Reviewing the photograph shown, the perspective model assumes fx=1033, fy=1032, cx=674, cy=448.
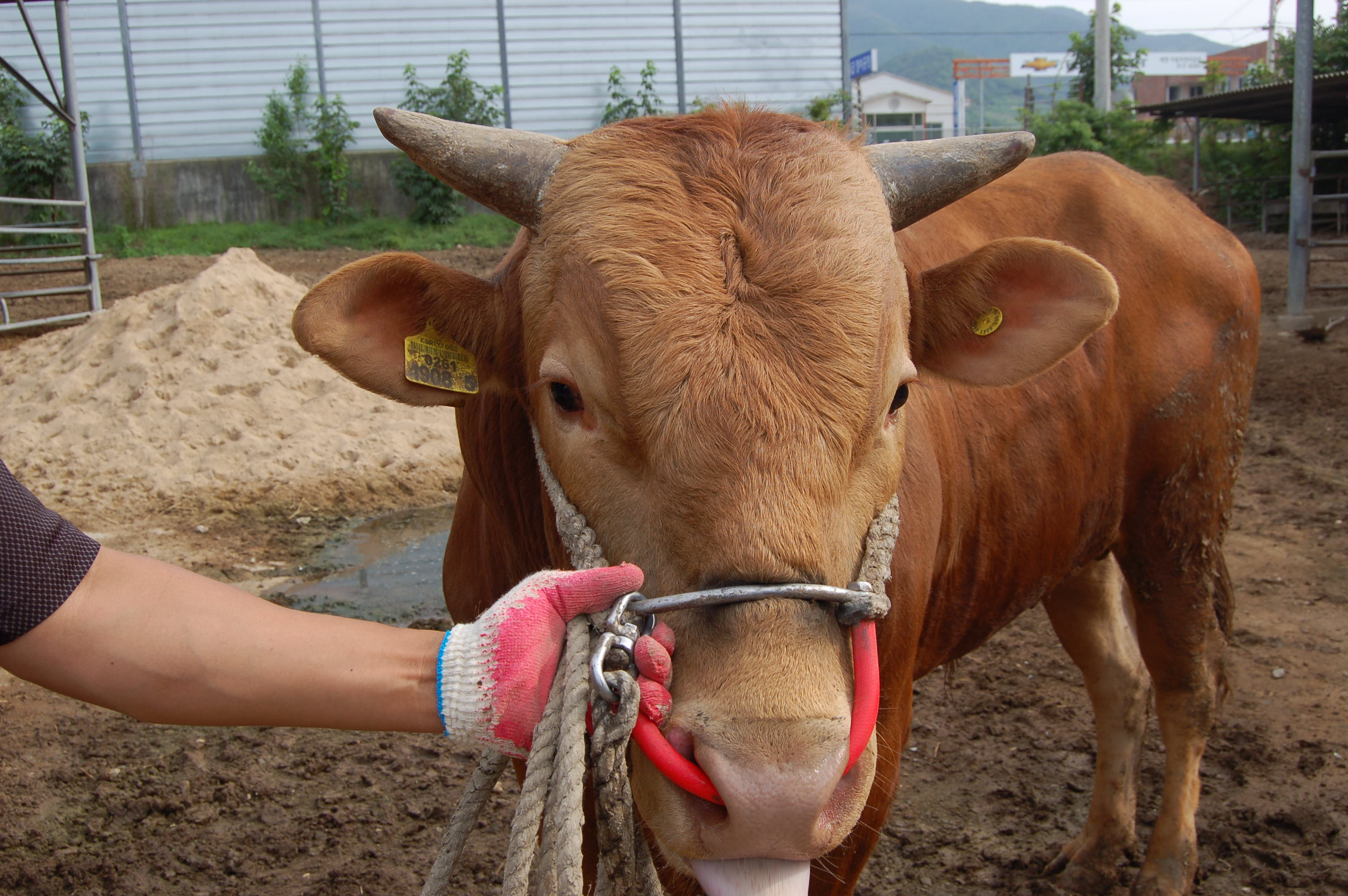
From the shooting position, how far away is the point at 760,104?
2.32 meters

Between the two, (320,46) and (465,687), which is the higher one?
(320,46)

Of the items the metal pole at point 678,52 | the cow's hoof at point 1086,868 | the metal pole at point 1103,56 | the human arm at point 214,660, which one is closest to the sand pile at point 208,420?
the cow's hoof at point 1086,868

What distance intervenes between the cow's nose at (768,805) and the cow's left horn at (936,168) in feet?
3.87

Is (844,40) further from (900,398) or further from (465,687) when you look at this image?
(465,687)

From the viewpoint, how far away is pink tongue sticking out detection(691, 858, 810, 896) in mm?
1444

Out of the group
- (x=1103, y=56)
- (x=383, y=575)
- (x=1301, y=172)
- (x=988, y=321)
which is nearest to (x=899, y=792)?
(x=988, y=321)

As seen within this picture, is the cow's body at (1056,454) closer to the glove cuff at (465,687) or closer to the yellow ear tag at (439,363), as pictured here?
the yellow ear tag at (439,363)

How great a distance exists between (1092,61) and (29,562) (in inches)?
1263

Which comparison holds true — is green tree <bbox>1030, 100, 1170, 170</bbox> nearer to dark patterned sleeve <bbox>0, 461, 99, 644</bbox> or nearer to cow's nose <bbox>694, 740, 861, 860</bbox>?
cow's nose <bbox>694, 740, 861, 860</bbox>

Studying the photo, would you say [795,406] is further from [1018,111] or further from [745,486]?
[1018,111]

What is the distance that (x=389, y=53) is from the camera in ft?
61.2

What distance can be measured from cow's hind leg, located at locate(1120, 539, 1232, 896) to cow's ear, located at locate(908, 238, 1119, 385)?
1590 millimetres

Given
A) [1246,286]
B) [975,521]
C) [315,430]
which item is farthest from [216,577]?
[1246,286]

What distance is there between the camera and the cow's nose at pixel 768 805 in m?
1.35
